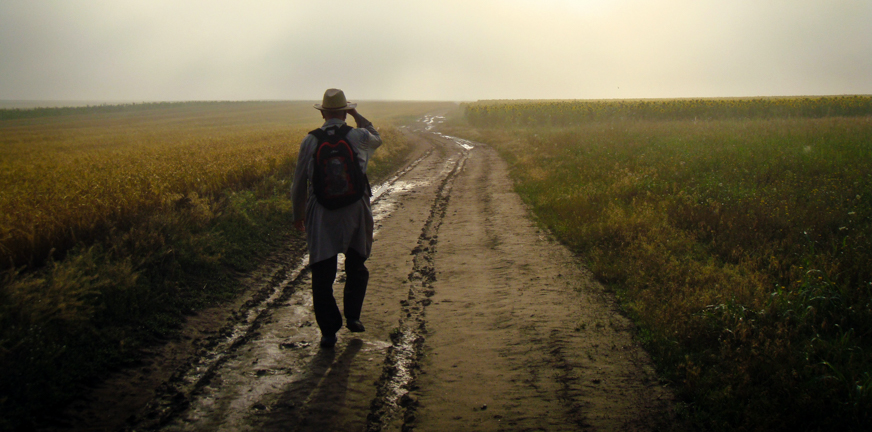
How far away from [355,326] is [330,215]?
1.02m

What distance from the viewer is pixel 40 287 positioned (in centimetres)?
427

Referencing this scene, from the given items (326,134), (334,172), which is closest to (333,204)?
(334,172)

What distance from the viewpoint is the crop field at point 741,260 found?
3.37 m

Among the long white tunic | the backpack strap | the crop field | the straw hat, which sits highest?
the straw hat

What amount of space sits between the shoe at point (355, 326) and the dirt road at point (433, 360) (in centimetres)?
7

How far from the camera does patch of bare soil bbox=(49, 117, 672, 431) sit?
3178mm

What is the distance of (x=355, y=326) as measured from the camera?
171 inches

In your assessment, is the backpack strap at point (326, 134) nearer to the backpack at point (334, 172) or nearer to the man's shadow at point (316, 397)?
the backpack at point (334, 172)

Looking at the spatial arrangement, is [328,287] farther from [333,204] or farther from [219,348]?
[219,348]

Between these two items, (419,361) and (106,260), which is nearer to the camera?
(419,361)

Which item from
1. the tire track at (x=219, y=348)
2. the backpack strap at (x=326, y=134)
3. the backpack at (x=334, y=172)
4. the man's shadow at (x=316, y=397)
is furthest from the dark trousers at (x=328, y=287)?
the backpack strap at (x=326, y=134)

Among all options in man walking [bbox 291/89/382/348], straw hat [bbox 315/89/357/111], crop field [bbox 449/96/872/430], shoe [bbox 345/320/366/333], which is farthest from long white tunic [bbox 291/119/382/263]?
crop field [bbox 449/96/872/430]

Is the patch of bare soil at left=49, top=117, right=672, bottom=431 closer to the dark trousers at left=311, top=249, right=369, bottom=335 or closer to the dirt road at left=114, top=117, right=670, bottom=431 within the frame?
the dirt road at left=114, top=117, right=670, bottom=431

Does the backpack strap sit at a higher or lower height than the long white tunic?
higher
